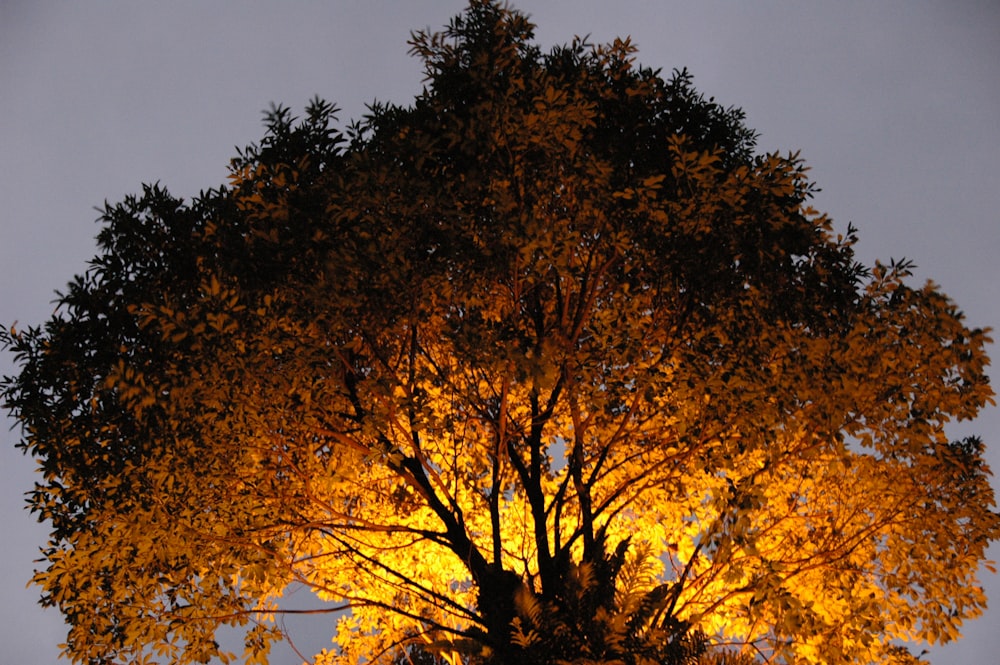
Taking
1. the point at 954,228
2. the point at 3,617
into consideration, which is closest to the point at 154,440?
the point at 3,617

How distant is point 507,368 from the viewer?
10.3 metres

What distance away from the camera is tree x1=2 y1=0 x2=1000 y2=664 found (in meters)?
10.2

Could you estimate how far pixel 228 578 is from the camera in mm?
10531

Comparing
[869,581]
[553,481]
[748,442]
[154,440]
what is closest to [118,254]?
[154,440]

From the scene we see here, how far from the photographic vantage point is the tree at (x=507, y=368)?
10.2m

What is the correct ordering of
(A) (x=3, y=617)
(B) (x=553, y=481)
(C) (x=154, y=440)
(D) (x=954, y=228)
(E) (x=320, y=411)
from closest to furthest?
(C) (x=154, y=440), (E) (x=320, y=411), (B) (x=553, y=481), (A) (x=3, y=617), (D) (x=954, y=228)

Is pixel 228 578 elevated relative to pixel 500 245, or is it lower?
lower

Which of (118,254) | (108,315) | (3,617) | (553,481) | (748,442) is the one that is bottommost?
(748,442)

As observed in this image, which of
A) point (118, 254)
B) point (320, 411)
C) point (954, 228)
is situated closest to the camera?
point (320, 411)

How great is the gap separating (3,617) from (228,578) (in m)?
160

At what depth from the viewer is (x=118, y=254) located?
38.9 feet

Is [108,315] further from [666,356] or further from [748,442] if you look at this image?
[748,442]

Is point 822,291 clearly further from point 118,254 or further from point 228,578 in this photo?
point 118,254

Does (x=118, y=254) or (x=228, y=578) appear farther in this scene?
(x=118, y=254)
